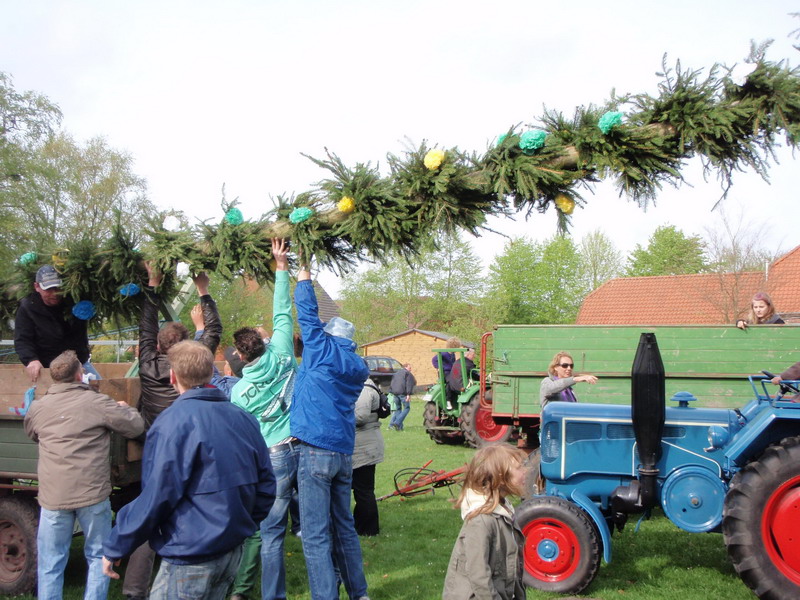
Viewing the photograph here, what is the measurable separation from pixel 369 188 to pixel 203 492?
7.05 feet

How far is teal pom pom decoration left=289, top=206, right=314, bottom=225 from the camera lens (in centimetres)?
461

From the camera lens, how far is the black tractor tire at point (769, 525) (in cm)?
479

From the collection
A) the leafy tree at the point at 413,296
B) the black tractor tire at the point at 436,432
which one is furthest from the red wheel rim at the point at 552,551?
the leafy tree at the point at 413,296

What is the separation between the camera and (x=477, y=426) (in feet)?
44.5

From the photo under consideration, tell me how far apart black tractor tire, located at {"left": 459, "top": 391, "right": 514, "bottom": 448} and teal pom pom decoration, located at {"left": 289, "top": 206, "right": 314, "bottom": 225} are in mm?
9352

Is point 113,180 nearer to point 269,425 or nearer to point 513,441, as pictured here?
point 513,441

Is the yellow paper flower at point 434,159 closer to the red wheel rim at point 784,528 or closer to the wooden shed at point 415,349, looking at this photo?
the red wheel rim at point 784,528

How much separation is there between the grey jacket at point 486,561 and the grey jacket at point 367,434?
412cm

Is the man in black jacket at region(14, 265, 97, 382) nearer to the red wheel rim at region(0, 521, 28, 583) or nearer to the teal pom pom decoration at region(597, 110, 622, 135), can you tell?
the red wheel rim at region(0, 521, 28, 583)

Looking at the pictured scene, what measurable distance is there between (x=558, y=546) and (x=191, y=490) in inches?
132

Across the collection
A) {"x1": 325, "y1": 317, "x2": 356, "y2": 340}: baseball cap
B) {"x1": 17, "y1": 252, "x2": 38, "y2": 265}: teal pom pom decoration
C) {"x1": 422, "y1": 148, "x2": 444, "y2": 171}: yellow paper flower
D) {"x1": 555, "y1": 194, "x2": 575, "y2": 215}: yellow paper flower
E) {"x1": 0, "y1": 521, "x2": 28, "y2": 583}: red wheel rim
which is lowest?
{"x1": 0, "y1": 521, "x2": 28, "y2": 583}: red wheel rim

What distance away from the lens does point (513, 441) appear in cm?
1333

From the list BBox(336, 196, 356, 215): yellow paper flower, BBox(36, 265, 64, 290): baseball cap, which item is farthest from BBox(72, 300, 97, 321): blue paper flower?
A: BBox(336, 196, 356, 215): yellow paper flower

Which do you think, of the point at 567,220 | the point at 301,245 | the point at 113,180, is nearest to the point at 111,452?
the point at 301,245
